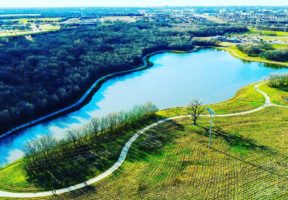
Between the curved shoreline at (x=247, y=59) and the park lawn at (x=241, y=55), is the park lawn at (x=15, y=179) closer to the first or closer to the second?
the curved shoreline at (x=247, y=59)

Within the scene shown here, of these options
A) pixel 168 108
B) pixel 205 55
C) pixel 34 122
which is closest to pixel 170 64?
pixel 205 55

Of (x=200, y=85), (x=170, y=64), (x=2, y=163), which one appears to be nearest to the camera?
(x=2, y=163)

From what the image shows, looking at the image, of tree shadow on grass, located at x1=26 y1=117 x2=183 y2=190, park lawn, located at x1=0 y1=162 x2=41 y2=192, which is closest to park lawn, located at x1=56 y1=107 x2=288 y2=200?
tree shadow on grass, located at x1=26 y1=117 x2=183 y2=190

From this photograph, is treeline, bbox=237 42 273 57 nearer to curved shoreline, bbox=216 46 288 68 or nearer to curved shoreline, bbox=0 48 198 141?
curved shoreline, bbox=216 46 288 68

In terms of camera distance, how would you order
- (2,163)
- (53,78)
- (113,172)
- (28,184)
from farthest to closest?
(53,78)
(2,163)
(113,172)
(28,184)

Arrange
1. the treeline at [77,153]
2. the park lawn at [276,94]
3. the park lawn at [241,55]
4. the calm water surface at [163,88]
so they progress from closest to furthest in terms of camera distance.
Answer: the treeline at [77,153], the calm water surface at [163,88], the park lawn at [276,94], the park lawn at [241,55]

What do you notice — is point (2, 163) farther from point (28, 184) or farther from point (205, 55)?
point (205, 55)

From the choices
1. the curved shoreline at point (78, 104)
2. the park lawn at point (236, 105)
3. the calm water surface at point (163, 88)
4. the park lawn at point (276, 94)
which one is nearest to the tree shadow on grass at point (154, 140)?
the park lawn at point (236, 105)
